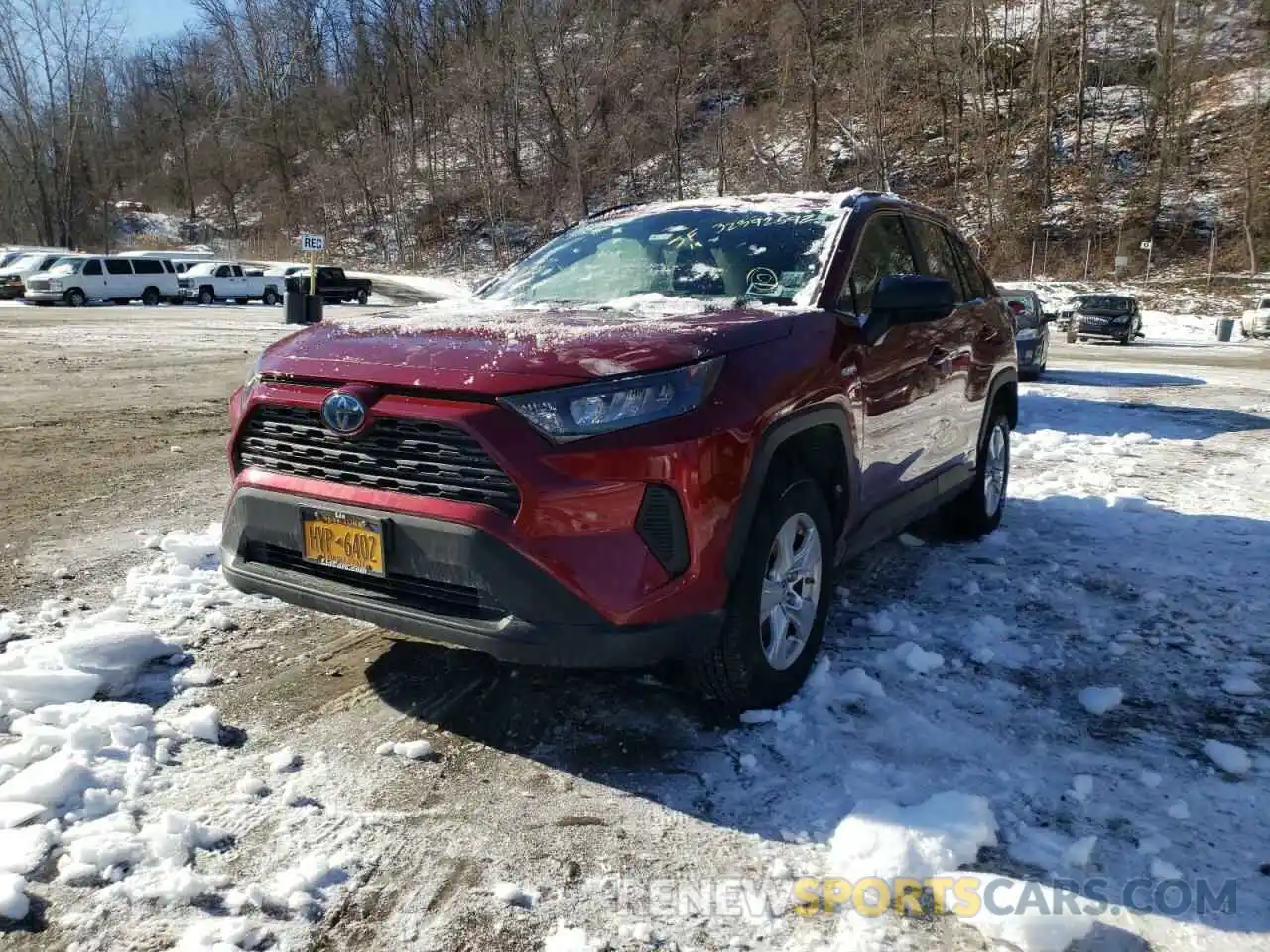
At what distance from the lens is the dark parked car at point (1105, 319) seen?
→ 25.8 metres

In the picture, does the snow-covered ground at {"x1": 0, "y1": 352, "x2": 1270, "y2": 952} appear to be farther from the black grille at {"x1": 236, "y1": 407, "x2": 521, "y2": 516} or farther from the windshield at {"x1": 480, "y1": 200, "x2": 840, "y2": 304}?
the windshield at {"x1": 480, "y1": 200, "x2": 840, "y2": 304}

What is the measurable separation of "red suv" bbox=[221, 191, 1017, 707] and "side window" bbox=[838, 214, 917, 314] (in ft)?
0.10

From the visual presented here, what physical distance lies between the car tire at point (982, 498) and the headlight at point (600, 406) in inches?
125

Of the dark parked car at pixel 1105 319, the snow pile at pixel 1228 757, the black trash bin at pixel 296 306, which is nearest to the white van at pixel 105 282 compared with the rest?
the black trash bin at pixel 296 306

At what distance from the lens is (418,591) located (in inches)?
116

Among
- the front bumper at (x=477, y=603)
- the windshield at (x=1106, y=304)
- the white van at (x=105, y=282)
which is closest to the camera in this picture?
the front bumper at (x=477, y=603)

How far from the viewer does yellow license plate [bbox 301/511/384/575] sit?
9.56ft

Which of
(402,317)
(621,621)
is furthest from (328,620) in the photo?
(621,621)

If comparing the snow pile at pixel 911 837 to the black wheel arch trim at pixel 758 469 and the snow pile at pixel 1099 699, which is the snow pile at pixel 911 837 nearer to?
the black wheel arch trim at pixel 758 469

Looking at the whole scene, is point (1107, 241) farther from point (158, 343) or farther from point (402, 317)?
point (402, 317)

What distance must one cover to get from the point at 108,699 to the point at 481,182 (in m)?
59.9

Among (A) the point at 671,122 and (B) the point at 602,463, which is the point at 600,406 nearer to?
(B) the point at 602,463

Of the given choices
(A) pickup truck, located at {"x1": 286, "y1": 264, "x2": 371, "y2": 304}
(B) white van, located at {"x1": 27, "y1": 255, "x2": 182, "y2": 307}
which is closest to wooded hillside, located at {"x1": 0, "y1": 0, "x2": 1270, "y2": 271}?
(A) pickup truck, located at {"x1": 286, "y1": 264, "x2": 371, "y2": 304}

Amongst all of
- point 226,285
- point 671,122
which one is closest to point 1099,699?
point 226,285
